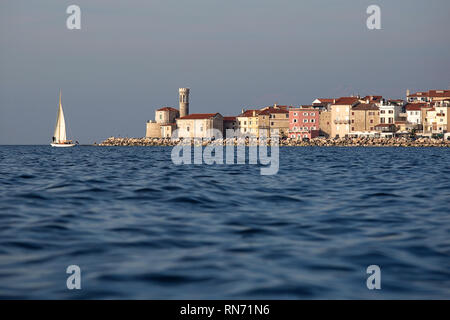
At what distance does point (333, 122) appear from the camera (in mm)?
102250

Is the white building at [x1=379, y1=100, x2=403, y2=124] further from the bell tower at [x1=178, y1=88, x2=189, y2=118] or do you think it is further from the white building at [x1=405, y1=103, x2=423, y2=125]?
the bell tower at [x1=178, y1=88, x2=189, y2=118]

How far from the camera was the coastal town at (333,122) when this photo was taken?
9350 cm

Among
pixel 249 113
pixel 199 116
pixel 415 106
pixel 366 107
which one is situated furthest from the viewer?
pixel 249 113

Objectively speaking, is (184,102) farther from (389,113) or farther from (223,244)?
(223,244)

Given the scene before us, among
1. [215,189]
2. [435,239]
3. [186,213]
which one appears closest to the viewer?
Result: [435,239]

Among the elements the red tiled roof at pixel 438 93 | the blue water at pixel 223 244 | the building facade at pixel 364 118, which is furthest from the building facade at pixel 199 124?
the blue water at pixel 223 244

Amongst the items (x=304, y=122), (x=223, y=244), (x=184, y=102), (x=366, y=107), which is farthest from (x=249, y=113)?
(x=223, y=244)

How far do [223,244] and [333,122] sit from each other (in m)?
97.2

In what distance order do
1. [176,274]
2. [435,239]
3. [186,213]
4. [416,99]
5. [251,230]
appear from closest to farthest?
[176,274]
[435,239]
[251,230]
[186,213]
[416,99]

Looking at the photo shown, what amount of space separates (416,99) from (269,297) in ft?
366
